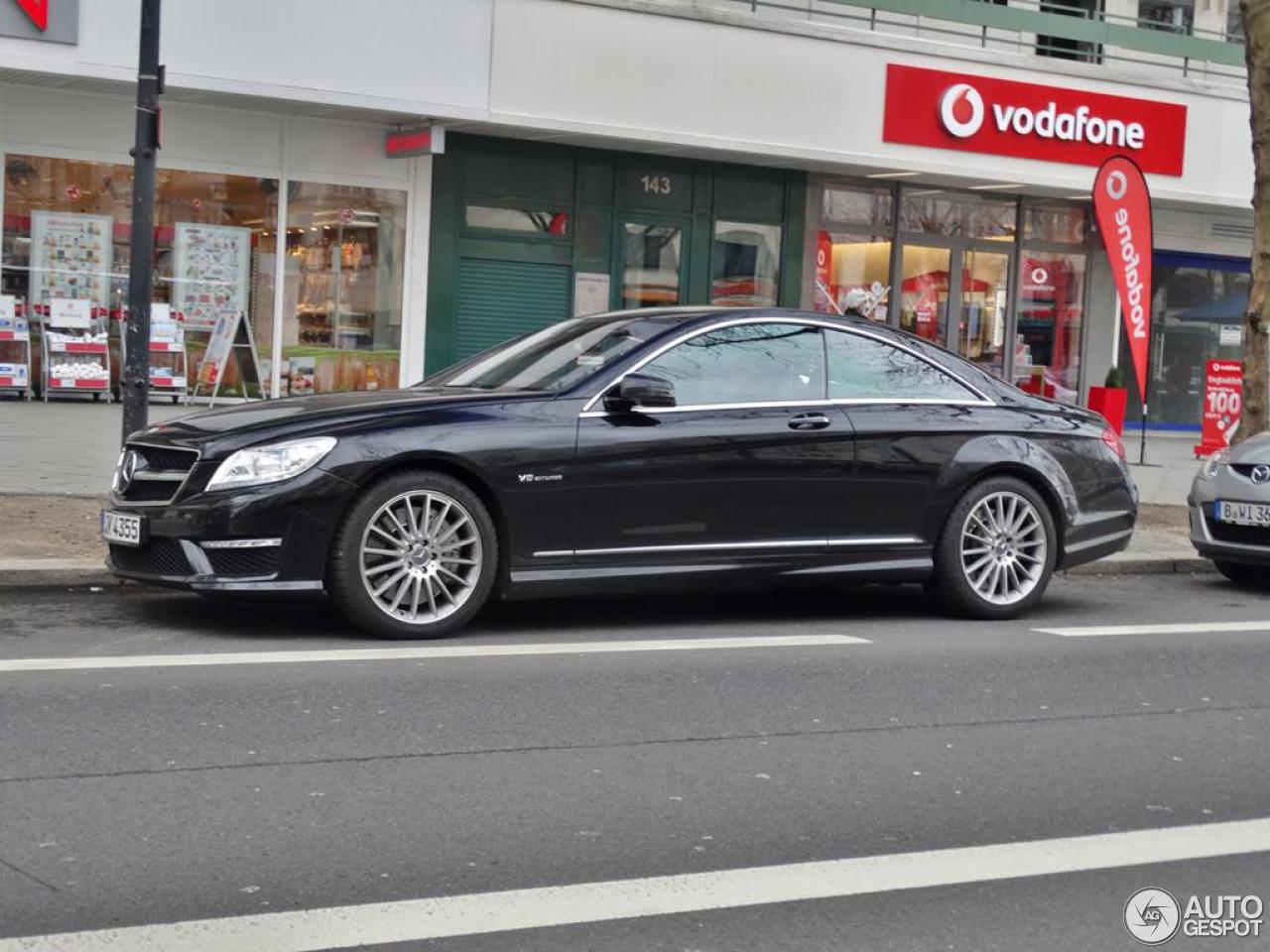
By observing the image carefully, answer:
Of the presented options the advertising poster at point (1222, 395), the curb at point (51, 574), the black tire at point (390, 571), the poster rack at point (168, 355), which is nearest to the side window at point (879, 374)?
the black tire at point (390, 571)

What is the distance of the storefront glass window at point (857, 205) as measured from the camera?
75.9 ft

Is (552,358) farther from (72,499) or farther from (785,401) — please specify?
(72,499)

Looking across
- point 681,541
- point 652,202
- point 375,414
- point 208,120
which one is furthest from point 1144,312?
point 375,414

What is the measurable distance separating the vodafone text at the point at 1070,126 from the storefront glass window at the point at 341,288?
26.4ft

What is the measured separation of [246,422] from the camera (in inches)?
310

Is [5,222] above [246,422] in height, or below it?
above

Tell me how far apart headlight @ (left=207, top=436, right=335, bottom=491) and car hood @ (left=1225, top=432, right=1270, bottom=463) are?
6550mm

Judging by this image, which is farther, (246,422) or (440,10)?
(440,10)

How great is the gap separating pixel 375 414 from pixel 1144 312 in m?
12.6

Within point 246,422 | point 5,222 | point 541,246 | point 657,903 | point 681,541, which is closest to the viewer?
point 657,903

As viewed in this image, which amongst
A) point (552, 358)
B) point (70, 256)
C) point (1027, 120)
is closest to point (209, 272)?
point (70, 256)

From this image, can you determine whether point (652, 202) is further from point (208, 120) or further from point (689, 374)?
point (689, 374)

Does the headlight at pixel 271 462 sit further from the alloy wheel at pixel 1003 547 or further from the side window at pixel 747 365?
the alloy wheel at pixel 1003 547

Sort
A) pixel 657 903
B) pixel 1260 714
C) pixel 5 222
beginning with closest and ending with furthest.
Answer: pixel 657 903 < pixel 1260 714 < pixel 5 222
